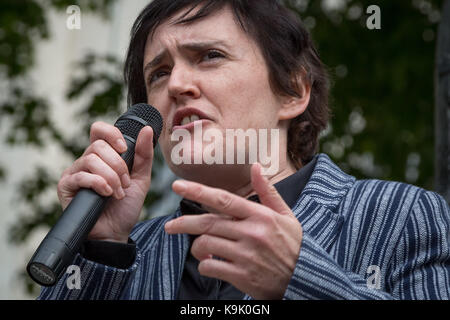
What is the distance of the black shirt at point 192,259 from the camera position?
212 centimetres

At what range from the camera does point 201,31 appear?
7.97 ft

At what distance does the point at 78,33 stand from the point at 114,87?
27.7 feet

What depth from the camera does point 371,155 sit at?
16.4 feet

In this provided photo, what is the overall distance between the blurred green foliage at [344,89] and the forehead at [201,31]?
5.66 ft

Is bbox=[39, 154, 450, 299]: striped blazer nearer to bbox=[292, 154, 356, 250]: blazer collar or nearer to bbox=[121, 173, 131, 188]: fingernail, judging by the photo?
bbox=[292, 154, 356, 250]: blazer collar

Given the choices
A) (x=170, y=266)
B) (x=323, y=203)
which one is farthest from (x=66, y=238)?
(x=323, y=203)

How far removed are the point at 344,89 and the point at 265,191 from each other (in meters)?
3.32

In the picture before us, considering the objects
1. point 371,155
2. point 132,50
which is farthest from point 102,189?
point 371,155

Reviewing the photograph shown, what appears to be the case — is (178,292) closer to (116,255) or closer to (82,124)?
(116,255)

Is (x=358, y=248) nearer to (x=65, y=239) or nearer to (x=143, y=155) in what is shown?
(x=143, y=155)

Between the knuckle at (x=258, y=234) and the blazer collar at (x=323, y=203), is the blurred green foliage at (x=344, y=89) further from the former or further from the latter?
the knuckle at (x=258, y=234)

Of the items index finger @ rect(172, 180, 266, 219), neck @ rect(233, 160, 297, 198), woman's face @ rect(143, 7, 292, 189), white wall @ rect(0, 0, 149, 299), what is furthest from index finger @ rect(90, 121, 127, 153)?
white wall @ rect(0, 0, 149, 299)

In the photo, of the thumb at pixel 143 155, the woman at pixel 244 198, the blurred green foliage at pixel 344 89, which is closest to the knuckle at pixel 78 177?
the woman at pixel 244 198

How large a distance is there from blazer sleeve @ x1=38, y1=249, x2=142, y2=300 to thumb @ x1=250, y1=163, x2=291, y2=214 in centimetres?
73
